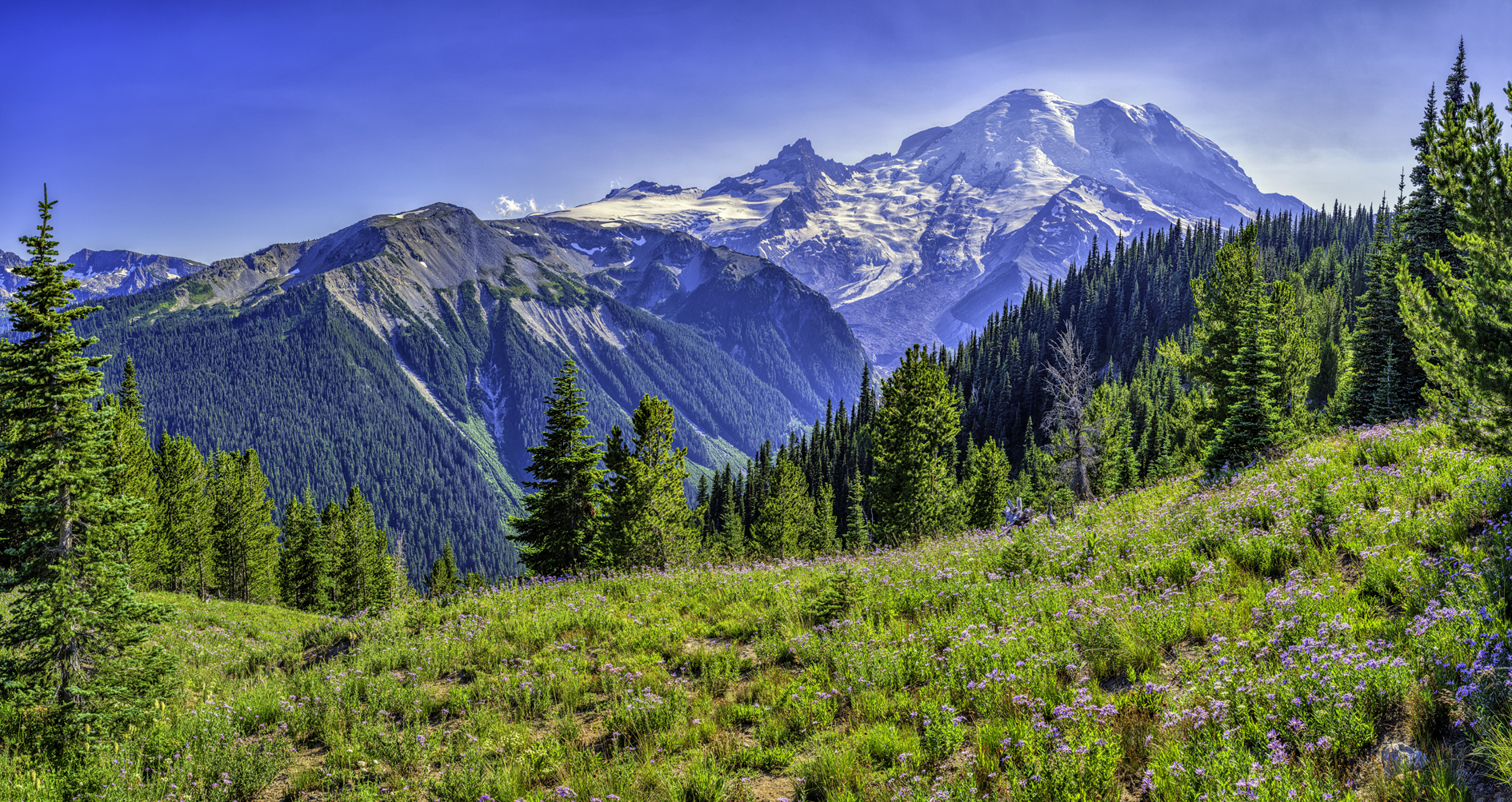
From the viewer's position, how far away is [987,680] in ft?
22.1

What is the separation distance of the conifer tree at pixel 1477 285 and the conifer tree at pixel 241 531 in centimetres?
6938

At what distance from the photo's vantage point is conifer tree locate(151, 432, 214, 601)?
4722cm

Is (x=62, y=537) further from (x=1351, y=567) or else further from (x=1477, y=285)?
(x=1477, y=285)

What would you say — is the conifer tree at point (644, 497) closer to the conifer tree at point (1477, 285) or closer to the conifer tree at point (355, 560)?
the conifer tree at point (1477, 285)

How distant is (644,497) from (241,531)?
4409 cm

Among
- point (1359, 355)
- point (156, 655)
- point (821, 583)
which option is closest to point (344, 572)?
point (156, 655)

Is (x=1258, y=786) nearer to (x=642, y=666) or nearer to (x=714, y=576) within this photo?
(x=642, y=666)

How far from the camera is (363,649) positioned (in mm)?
10945

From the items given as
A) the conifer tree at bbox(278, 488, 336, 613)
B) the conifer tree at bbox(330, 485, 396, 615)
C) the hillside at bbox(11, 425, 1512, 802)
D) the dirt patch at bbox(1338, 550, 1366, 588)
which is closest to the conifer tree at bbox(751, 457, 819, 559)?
the conifer tree at bbox(330, 485, 396, 615)

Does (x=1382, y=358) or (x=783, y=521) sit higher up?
(x=1382, y=358)

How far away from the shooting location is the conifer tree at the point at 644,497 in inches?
1319

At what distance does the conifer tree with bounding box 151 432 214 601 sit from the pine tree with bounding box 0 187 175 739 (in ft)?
152

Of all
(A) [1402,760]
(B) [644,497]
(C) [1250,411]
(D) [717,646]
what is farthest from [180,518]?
(C) [1250,411]

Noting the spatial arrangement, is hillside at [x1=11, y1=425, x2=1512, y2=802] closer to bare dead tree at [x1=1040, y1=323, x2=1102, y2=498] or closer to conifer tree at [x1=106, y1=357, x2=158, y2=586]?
bare dead tree at [x1=1040, y1=323, x2=1102, y2=498]
